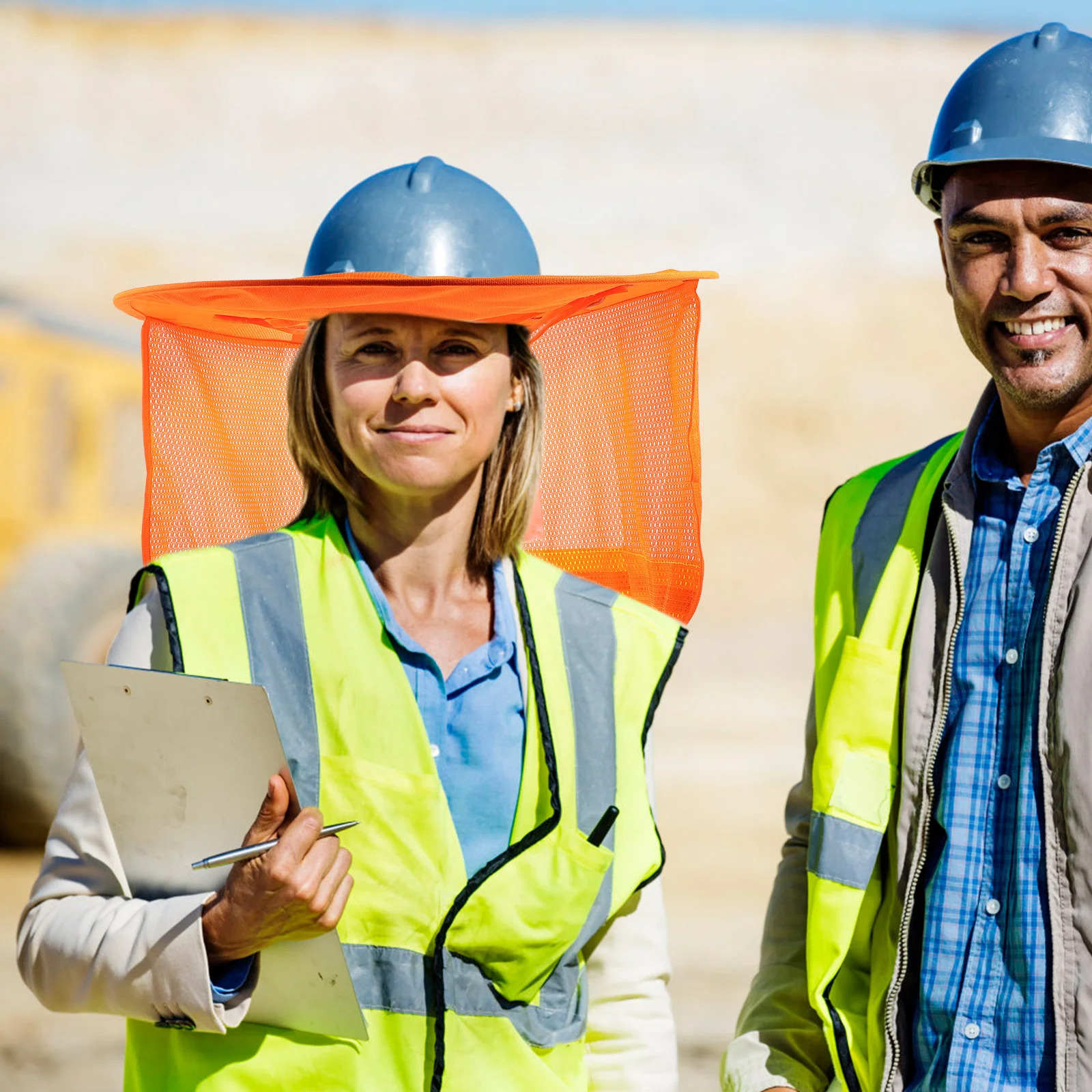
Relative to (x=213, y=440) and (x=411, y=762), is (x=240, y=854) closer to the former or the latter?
(x=411, y=762)

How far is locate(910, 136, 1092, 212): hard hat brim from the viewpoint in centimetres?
242

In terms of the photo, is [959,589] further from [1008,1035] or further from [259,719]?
[259,719]

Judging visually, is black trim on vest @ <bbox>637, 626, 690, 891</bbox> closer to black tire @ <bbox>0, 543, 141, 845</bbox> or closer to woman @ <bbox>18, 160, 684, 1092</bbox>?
woman @ <bbox>18, 160, 684, 1092</bbox>

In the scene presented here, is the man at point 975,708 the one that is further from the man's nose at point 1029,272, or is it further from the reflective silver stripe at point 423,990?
the reflective silver stripe at point 423,990

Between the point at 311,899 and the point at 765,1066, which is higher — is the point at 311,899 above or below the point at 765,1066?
above

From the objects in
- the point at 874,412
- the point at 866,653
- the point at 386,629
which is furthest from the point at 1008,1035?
the point at 874,412

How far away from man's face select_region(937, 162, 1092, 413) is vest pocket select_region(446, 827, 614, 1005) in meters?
0.94

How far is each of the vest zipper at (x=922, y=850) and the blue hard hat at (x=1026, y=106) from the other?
0.61 meters

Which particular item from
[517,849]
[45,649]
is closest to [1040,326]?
[517,849]

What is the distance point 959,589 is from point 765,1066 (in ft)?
2.53

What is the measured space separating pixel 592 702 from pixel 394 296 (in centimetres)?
67

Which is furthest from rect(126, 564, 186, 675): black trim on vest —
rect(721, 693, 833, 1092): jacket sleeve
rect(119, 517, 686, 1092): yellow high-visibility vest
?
rect(721, 693, 833, 1092): jacket sleeve

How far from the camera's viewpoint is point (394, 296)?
2.42 meters

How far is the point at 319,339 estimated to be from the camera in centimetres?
260
